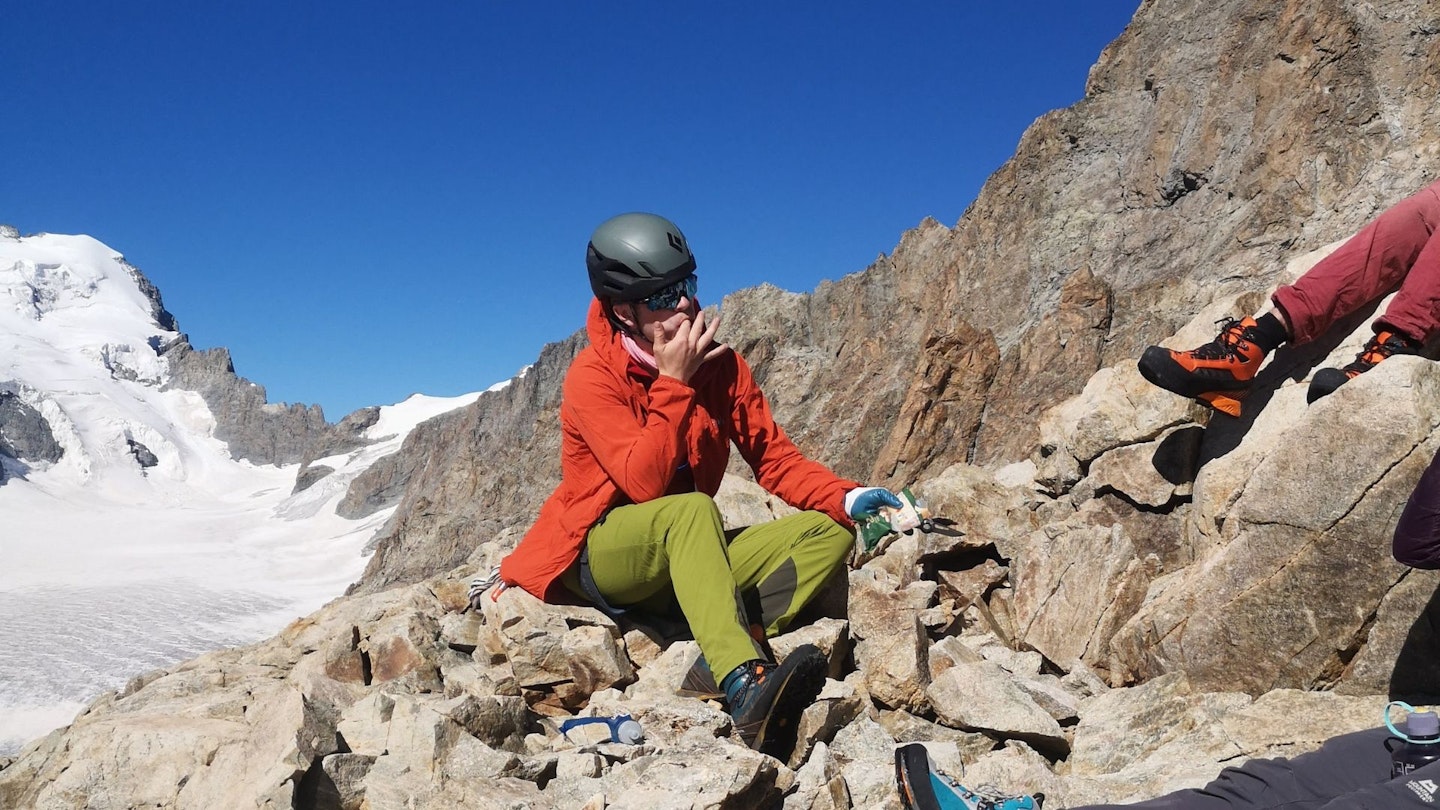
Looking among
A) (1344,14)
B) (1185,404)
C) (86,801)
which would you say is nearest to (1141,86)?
(1344,14)

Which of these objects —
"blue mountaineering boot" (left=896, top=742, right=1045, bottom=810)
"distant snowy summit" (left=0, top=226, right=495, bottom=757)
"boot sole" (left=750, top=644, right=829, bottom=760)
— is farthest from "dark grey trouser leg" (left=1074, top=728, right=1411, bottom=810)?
"distant snowy summit" (left=0, top=226, right=495, bottom=757)

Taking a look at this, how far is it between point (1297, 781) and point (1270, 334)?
315 cm

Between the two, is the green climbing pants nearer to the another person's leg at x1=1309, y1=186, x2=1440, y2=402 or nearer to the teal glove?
the teal glove

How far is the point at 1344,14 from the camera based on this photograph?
21250 millimetres

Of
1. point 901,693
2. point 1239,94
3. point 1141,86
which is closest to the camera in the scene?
point 901,693

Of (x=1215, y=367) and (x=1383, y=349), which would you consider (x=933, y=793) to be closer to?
(x=1215, y=367)

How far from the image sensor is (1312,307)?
4.88 metres

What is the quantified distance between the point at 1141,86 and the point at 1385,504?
3792 centimetres

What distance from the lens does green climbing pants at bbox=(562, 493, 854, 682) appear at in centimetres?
407

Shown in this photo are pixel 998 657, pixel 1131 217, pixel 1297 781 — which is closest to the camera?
pixel 1297 781

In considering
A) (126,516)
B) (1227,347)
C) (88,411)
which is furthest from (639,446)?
(88,411)

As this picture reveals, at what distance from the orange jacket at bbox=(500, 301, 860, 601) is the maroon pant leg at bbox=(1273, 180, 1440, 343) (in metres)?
2.75

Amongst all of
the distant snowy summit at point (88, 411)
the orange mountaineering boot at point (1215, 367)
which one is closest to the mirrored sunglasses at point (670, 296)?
the orange mountaineering boot at point (1215, 367)

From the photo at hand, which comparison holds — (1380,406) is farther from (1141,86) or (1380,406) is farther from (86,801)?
(1141,86)
